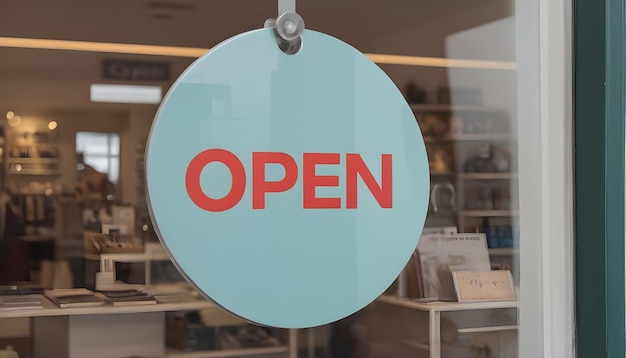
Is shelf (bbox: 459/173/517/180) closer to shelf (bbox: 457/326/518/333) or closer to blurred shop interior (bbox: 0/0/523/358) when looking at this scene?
blurred shop interior (bbox: 0/0/523/358)

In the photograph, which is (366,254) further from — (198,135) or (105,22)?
(105,22)

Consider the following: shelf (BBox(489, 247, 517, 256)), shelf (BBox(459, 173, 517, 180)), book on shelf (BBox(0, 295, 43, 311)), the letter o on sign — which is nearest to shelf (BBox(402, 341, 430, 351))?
shelf (BBox(489, 247, 517, 256))

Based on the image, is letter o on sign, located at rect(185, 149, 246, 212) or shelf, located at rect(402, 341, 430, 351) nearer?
letter o on sign, located at rect(185, 149, 246, 212)

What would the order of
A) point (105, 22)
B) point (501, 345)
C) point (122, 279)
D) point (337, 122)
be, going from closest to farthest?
point (337, 122)
point (501, 345)
point (122, 279)
point (105, 22)

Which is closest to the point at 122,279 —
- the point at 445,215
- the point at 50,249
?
the point at 50,249

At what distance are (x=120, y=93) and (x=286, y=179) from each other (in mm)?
1835

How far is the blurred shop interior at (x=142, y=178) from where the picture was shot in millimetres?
1635

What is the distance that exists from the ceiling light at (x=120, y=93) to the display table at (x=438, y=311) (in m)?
1.03

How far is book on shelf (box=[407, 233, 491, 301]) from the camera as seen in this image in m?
1.65

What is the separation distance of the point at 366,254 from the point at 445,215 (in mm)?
647

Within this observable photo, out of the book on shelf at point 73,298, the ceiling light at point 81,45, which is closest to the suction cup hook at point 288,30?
the book on shelf at point 73,298

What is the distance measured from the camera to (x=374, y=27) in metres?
1.76

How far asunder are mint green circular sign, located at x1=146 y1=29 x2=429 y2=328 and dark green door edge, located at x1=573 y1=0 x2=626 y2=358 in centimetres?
44

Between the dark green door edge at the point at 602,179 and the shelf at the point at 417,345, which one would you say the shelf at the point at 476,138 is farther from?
the shelf at the point at 417,345
